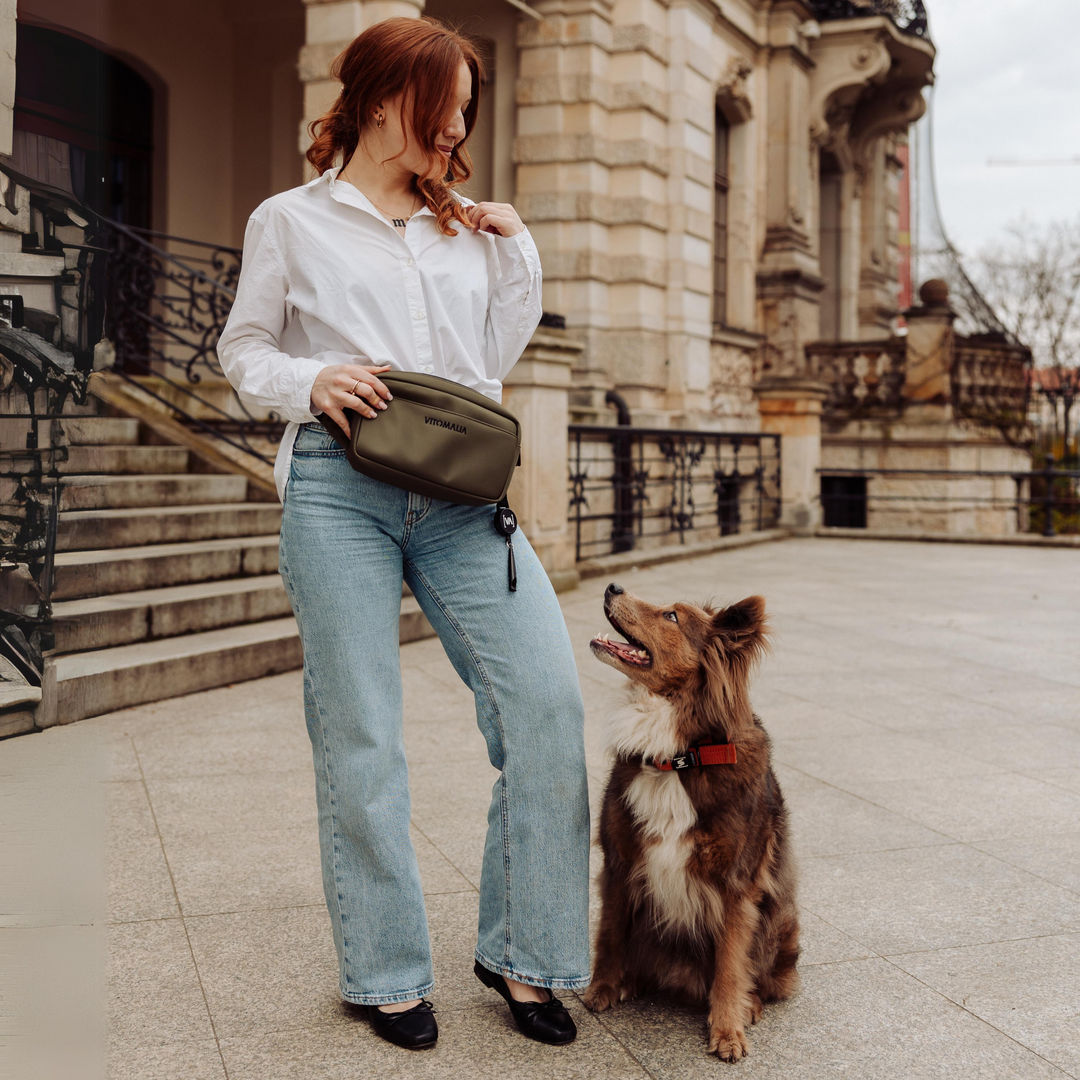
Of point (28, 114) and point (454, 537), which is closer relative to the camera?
point (28, 114)

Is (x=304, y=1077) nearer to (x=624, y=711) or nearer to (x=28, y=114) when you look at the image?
(x=624, y=711)

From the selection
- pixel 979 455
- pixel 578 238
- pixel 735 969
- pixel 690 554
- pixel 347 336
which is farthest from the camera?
pixel 979 455

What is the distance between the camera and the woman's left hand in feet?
7.89

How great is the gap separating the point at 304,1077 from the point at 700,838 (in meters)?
0.93

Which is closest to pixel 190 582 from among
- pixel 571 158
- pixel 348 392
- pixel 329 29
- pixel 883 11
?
pixel 348 392

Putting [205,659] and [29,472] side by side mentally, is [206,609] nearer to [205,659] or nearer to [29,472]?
[205,659]

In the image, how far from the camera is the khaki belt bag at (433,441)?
2.21 metres

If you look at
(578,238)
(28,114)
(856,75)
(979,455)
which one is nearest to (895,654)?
(28,114)

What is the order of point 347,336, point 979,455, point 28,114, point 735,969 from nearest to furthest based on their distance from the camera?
point 28,114
point 347,336
point 735,969
point 979,455

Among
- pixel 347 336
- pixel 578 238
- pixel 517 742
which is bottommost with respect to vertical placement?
pixel 517 742

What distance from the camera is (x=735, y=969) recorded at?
244 centimetres

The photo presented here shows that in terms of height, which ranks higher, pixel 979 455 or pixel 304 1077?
pixel 979 455

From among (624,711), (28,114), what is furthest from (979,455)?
(28,114)

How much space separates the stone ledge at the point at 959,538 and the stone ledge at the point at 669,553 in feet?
2.30
